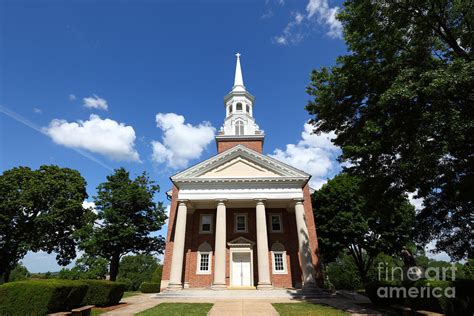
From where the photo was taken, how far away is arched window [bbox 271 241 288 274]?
81.3 feet

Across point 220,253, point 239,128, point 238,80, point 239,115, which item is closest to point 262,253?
point 220,253

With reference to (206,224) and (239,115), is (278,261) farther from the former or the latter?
(239,115)

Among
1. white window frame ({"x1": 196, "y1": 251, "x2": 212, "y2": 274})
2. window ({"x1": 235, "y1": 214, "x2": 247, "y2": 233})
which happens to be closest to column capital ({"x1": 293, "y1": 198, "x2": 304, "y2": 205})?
window ({"x1": 235, "y1": 214, "x2": 247, "y2": 233})

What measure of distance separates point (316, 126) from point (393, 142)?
4.50m

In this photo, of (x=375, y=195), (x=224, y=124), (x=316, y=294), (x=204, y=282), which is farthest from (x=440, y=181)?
(x=224, y=124)

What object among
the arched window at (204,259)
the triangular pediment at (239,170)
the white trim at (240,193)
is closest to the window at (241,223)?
the arched window at (204,259)

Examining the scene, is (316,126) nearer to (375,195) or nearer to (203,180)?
(375,195)

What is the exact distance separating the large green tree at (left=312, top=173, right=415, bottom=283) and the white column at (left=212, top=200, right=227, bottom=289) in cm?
1315

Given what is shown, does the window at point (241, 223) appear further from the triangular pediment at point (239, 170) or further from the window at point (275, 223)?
Answer: the triangular pediment at point (239, 170)

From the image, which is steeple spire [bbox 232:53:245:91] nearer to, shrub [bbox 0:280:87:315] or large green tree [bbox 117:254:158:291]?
shrub [bbox 0:280:87:315]

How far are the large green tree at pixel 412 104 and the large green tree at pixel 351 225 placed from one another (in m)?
13.9

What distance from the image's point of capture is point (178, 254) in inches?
859

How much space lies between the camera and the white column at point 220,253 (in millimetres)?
20292

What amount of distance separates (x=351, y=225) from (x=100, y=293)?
23734 mm
